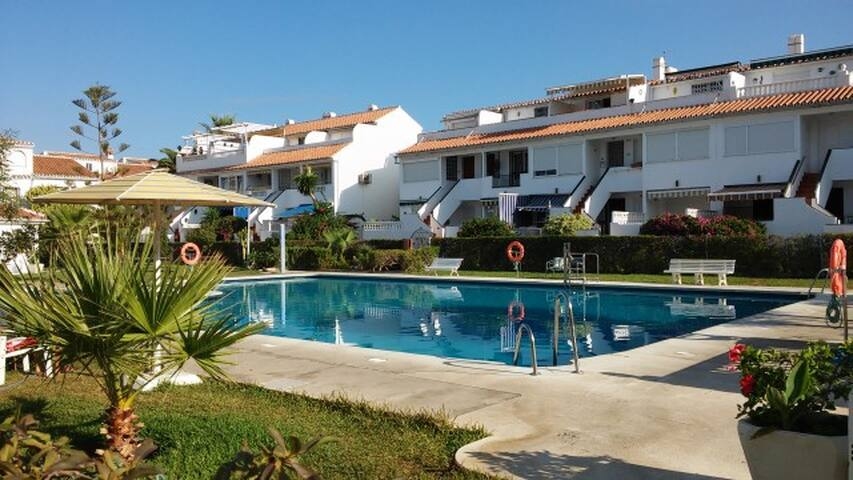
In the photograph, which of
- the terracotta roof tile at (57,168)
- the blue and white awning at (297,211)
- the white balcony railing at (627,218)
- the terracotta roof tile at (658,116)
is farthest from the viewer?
the terracotta roof tile at (57,168)

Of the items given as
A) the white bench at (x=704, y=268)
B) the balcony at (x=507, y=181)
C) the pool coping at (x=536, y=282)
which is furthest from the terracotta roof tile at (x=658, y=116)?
the pool coping at (x=536, y=282)

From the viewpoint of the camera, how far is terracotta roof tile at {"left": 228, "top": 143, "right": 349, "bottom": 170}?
47281 millimetres

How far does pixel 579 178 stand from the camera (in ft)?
121

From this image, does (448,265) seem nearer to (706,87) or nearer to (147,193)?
(706,87)

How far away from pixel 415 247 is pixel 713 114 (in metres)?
15.1

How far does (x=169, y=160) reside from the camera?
6322cm

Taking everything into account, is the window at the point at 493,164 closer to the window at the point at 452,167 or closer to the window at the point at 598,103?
the window at the point at 452,167

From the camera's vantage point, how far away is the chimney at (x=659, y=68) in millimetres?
44603

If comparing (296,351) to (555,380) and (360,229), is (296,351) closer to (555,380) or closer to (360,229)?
(555,380)

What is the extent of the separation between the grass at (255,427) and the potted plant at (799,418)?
2072 millimetres

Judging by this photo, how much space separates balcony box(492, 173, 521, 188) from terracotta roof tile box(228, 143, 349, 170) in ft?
37.2

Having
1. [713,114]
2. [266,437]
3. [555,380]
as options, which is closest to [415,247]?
[713,114]

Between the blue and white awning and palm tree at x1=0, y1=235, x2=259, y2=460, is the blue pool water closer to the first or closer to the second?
palm tree at x1=0, y1=235, x2=259, y2=460

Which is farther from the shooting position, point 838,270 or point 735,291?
point 735,291
